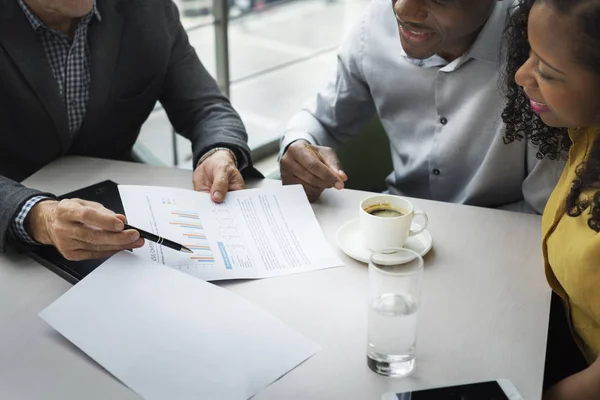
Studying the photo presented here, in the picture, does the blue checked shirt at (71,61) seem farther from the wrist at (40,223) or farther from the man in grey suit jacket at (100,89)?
the wrist at (40,223)

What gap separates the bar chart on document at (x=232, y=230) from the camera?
1185 mm

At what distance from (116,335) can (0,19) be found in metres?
0.82

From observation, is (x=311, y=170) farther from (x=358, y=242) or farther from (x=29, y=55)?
(x=29, y=55)

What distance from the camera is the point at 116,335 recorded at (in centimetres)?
101

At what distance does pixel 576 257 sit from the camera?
3.38 feet

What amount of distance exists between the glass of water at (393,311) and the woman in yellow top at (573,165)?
0.81 ft

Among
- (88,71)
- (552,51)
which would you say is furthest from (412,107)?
(88,71)

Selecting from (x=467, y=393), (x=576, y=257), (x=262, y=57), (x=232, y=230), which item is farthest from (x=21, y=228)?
(x=262, y=57)

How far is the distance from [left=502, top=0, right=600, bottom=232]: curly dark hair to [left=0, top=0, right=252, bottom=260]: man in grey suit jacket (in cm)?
56

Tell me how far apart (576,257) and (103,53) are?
112cm

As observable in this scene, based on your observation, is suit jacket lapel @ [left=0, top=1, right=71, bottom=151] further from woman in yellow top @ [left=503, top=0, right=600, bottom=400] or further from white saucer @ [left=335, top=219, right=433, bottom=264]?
woman in yellow top @ [left=503, top=0, right=600, bottom=400]

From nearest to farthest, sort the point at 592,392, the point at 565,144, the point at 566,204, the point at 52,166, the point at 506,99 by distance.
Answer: the point at 592,392 < the point at 566,204 < the point at 565,144 < the point at 506,99 < the point at 52,166

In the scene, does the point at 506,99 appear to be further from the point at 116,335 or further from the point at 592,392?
the point at 116,335

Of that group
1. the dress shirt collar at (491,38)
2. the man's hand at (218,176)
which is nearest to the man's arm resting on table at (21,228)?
the man's hand at (218,176)
